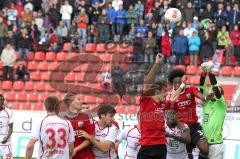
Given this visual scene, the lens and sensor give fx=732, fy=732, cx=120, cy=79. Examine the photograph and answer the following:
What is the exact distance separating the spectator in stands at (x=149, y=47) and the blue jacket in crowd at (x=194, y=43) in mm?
1319

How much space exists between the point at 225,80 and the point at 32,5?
31.0 ft

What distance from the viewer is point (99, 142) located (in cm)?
1144

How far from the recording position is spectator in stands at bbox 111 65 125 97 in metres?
24.6

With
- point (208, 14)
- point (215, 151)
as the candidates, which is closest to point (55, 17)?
point (208, 14)

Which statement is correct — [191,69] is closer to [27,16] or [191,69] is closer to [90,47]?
[90,47]

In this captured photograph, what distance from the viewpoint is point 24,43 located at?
29219 millimetres

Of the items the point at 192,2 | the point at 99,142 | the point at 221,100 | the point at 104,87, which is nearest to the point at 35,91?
the point at 104,87

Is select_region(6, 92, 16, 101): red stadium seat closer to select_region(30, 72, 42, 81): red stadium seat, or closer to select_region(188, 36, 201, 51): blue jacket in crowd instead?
select_region(30, 72, 42, 81): red stadium seat

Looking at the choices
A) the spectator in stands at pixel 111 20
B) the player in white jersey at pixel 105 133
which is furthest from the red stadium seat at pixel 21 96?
the player in white jersey at pixel 105 133

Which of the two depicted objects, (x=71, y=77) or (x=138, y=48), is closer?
(x=138, y=48)

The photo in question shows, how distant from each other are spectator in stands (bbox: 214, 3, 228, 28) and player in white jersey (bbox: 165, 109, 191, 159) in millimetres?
14491

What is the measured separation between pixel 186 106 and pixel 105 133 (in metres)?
2.43

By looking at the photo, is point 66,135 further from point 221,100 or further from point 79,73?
point 79,73

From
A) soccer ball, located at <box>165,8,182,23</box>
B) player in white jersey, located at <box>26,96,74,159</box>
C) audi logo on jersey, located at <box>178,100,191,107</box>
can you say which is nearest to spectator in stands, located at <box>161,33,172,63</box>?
soccer ball, located at <box>165,8,182,23</box>
